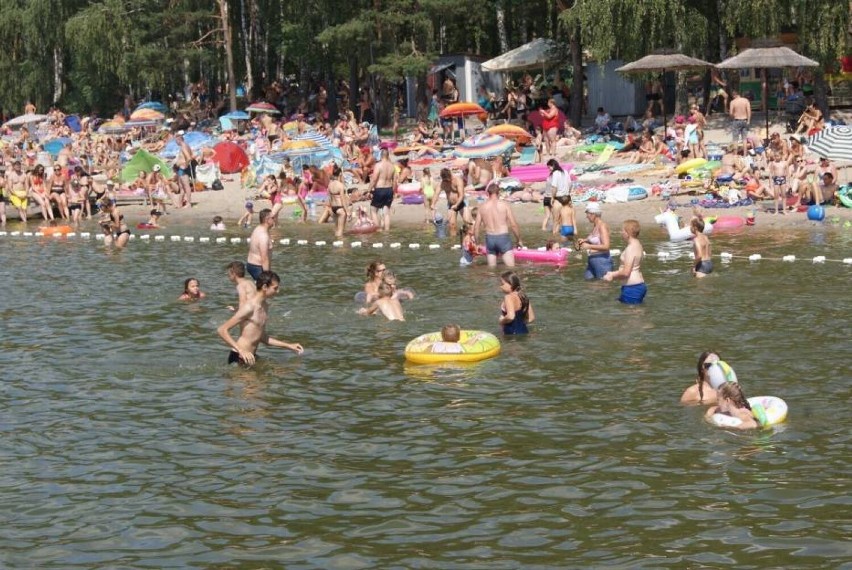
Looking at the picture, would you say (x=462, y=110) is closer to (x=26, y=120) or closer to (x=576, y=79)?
(x=576, y=79)

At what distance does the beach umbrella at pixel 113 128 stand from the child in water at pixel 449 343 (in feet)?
112

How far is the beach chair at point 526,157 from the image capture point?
31797 millimetres

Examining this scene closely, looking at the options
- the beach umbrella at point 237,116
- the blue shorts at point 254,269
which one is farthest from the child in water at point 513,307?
the beach umbrella at point 237,116

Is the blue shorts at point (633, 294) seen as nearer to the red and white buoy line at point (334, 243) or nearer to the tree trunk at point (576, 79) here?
the red and white buoy line at point (334, 243)

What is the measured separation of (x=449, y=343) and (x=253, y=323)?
2.14 metres

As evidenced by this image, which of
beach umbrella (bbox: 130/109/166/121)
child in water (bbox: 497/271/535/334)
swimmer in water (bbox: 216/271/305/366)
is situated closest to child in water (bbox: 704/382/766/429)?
child in water (bbox: 497/271/535/334)

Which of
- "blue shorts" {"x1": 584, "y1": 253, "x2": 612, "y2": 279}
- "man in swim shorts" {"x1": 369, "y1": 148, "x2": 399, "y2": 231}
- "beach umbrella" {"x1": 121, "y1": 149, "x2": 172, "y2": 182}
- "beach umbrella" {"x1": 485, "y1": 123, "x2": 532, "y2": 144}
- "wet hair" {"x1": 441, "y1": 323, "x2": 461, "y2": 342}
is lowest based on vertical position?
"wet hair" {"x1": 441, "y1": 323, "x2": 461, "y2": 342}

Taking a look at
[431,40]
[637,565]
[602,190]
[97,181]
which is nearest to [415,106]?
[431,40]

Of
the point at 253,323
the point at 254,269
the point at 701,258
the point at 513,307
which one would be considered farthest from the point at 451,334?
the point at 701,258

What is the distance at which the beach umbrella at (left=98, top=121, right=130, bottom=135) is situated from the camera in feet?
150

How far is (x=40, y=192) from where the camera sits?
31.8m

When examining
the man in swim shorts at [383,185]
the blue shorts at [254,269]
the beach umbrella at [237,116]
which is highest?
the beach umbrella at [237,116]

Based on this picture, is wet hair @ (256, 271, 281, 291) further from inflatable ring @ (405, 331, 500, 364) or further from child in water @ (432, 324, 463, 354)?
child in water @ (432, 324, 463, 354)

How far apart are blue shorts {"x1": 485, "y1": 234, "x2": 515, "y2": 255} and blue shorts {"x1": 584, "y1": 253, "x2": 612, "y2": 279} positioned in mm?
1355
